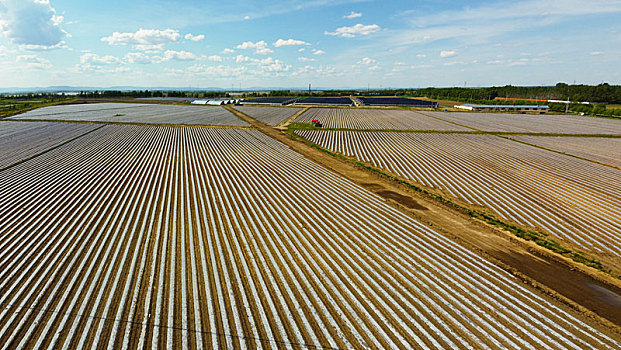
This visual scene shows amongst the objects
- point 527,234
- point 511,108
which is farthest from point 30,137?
point 511,108

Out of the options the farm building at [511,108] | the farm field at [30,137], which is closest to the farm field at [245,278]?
the farm field at [30,137]

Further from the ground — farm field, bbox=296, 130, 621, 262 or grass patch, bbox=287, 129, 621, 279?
farm field, bbox=296, 130, 621, 262

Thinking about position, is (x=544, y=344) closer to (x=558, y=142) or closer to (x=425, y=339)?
(x=425, y=339)

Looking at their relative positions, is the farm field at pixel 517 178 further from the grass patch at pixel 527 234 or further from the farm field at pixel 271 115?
the farm field at pixel 271 115

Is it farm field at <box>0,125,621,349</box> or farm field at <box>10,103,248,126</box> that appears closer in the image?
farm field at <box>0,125,621,349</box>

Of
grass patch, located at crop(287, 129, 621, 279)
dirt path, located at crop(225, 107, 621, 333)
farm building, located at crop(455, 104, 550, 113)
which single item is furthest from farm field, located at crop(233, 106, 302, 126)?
farm building, located at crop(455, 104, 550, 113)

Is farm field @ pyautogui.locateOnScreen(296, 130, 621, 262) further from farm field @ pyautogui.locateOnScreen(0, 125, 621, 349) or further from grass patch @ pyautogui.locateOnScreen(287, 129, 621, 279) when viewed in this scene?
farm field @ pyautogui.locateOnScreen(0, 125, 621, 349)

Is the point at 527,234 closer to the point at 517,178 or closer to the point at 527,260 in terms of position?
the point at 527,260
